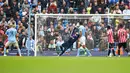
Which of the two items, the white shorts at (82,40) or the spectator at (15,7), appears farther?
the spectator at (15,7)

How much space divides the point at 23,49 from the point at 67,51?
2.28 meters

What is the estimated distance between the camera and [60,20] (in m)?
9.02

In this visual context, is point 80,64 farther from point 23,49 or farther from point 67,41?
point 23,49

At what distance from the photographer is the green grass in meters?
6.65

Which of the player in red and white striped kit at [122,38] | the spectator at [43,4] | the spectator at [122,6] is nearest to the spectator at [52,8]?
the spectator at [43,4]

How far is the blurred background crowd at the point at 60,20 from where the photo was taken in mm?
8773

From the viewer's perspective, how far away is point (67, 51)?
337 inches

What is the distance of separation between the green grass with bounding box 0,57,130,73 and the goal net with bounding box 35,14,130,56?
1709mm

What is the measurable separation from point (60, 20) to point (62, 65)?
247cm

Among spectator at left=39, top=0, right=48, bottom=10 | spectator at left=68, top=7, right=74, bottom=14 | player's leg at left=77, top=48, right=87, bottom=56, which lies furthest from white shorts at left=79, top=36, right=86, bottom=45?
spectator at left=39, top=0, right=48, bottom=10

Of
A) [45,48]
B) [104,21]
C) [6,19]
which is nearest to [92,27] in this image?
[104,21]

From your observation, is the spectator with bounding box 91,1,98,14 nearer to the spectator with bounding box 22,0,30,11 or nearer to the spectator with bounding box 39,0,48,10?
the spectator with bounding box 39,0,48,10

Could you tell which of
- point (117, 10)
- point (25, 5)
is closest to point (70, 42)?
point (117, 10)

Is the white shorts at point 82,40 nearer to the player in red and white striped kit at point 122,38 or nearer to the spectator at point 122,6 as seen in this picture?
the player in red and white striped kit at point 122,38
